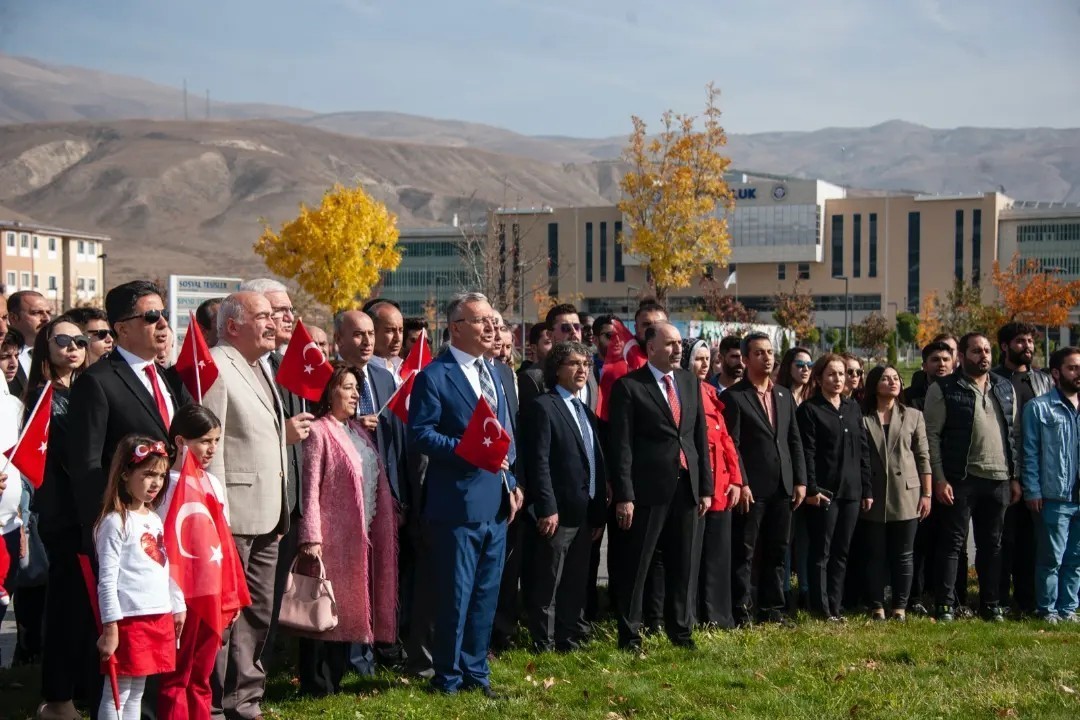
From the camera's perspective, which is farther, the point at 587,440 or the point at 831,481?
the point at 831,481

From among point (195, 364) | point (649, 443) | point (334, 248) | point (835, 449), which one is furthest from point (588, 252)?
point (195, 364)

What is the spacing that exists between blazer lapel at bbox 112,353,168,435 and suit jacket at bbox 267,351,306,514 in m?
0.89

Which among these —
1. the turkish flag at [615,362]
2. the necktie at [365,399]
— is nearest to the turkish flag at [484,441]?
the necktie at [365,399]

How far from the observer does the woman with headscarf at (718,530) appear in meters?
9.09

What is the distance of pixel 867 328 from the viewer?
197 feet

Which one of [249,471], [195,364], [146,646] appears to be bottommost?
[146,646]

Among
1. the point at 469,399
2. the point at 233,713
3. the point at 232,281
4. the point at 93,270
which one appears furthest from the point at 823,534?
the point at 93,270

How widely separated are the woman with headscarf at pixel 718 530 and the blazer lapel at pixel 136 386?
4.47 meters

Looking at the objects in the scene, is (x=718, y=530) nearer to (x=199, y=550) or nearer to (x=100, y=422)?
(x=199, y=550)

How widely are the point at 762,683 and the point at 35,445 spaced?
184 inches

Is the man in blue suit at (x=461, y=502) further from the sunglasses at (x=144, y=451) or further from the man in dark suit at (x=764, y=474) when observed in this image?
the man in dark suit at (x=764, y=474)

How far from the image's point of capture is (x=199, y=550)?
5781mm

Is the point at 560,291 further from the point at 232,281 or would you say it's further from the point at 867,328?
the point at 232,281

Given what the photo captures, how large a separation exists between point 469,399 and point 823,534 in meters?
3.81
